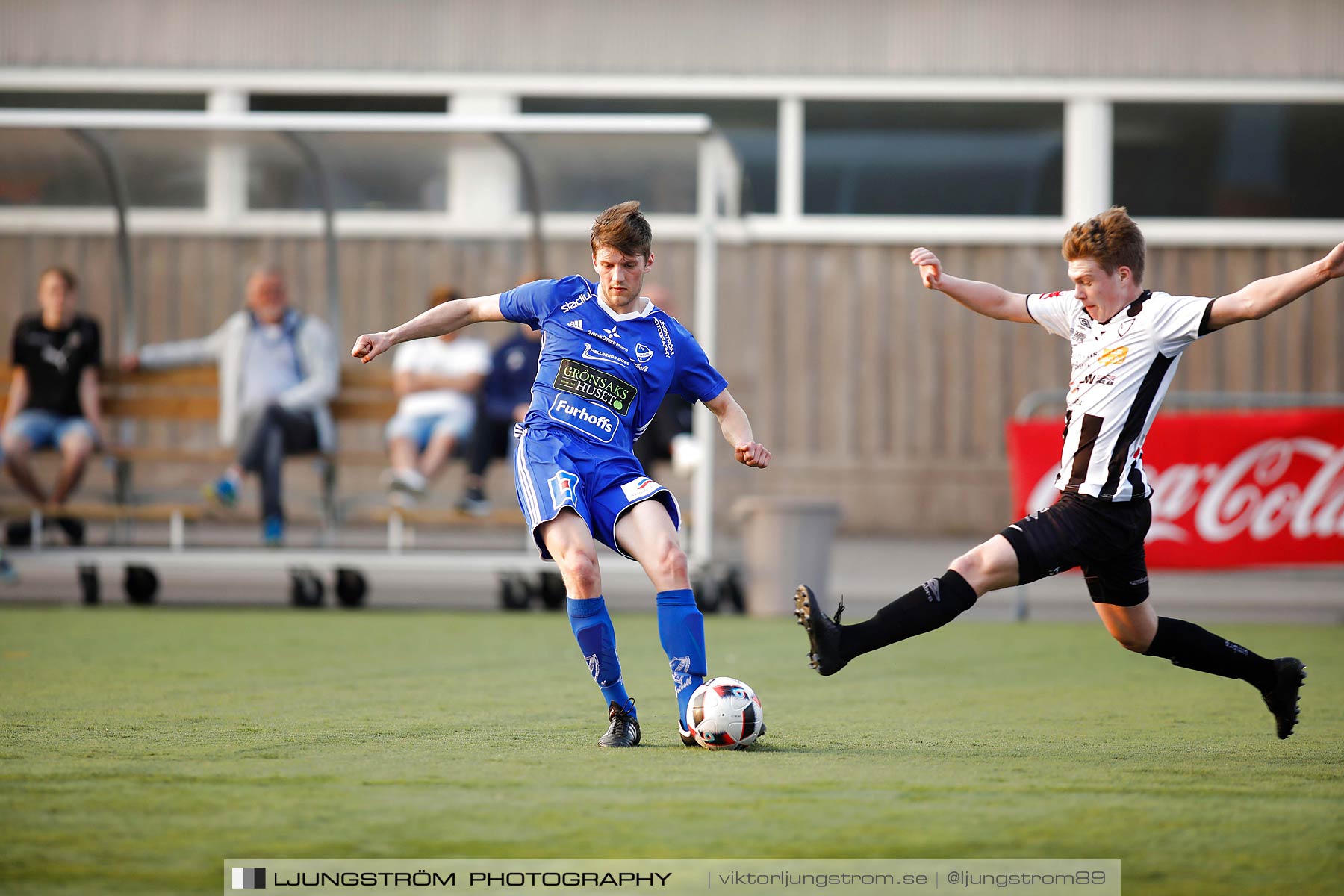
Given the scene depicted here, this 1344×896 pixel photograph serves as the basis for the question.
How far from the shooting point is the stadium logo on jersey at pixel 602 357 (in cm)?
500

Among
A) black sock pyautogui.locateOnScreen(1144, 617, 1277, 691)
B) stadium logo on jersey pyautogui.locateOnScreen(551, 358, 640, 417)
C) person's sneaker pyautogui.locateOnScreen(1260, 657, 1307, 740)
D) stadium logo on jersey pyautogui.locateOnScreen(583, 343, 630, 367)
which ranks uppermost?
stadium logo on jersey pyautogui.locateOnScreen(583, 343, 630, 367)

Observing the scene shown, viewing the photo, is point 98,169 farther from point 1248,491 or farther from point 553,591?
point 1248,491

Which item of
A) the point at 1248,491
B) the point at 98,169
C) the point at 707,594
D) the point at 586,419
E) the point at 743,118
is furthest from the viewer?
the point at 743,118

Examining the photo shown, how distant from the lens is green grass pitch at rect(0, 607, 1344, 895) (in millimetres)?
3205

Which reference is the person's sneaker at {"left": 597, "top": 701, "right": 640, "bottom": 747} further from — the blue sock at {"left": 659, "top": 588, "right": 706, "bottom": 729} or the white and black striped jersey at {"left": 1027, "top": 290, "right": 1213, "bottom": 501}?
the white and black striped jersey at {"left": 1027, "top": 290, "right": 1213, "bottom": 501}

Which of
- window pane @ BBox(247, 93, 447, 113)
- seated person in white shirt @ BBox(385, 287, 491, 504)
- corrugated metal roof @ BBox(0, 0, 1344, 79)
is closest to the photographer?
seated person in white shirt @ BBox(385, 287, 491, 504)

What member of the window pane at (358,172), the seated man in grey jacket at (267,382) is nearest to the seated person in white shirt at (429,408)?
the seated man in grey jacket at (267,382)

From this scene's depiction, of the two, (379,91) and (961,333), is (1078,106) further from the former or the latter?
(379,91)

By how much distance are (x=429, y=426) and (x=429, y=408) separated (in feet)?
0.42

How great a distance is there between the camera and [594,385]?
498 cm

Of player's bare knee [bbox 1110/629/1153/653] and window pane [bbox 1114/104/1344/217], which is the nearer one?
player's bare knee [bbox 1110/629/1153/653]

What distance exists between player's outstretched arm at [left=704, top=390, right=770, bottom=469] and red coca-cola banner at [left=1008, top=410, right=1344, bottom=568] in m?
5.13

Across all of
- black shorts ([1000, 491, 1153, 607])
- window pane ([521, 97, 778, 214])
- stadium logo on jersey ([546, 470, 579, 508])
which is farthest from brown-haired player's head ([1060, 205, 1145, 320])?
window pane ([521, 97, 778, 214])

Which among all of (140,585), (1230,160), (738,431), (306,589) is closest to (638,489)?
(738,431)
